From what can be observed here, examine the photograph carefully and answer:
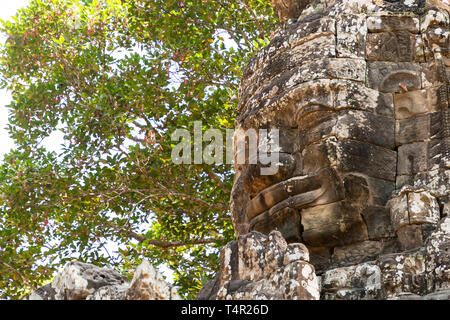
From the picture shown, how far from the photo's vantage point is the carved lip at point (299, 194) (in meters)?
6.83

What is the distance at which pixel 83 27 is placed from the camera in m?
14.1

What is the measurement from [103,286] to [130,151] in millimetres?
7158

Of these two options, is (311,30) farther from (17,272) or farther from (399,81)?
(17,272)

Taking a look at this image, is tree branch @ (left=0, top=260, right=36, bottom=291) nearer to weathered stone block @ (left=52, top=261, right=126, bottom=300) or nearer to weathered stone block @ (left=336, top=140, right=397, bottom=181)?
weathered stone block @ (left=52, top=261, right=126, bottom=300)

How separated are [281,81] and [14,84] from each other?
329 inches

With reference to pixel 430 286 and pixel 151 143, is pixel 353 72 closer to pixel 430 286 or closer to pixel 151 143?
pixel 430 286

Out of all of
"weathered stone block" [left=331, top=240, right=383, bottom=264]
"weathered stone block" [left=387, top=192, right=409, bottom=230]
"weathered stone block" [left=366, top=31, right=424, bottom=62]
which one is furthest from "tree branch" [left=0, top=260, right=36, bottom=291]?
"weathered stone block" [left=387, top=192, right=409, bottom=230]

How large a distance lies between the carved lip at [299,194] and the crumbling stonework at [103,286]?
1.76m

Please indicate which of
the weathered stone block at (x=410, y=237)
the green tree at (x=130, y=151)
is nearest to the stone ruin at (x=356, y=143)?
the weathered stone block at (x=410, y=237)

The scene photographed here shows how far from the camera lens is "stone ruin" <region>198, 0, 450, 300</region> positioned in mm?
6406

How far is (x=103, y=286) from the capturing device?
18.9 feet

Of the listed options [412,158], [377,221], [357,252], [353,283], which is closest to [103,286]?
[353,283]

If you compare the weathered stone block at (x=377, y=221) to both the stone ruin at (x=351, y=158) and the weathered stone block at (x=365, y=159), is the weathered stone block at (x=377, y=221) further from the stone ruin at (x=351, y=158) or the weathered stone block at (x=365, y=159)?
the weathered stone block at (x=365, y=159)
